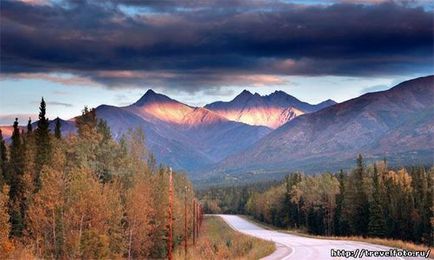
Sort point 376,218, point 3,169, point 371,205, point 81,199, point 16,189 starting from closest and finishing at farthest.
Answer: point 81,199
point 16,189
point 3,169
point 376,218
point 371,205

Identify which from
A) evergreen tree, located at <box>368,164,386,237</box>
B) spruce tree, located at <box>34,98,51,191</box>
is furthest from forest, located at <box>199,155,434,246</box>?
spruce tree, located at <box>34,98,51,191</box>

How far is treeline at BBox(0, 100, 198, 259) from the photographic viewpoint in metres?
77.8

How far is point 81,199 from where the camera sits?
7700cm

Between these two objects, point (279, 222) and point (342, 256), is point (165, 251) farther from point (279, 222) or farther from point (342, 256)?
point (279, 222)

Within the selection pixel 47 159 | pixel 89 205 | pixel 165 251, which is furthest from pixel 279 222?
pixel 89 205

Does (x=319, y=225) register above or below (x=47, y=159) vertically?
below

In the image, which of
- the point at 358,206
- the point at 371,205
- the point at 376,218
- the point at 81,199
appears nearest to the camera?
the point at 81,199

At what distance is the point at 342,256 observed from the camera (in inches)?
2082

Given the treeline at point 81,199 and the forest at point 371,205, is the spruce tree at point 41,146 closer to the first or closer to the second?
the treeline at point 81,199

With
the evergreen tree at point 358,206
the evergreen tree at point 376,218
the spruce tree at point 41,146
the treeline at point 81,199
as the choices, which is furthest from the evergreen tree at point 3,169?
the evergreen tree at point 358,206

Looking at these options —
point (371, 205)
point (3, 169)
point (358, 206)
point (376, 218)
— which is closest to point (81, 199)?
point (3, 169)

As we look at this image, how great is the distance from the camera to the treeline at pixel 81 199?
3063 inches

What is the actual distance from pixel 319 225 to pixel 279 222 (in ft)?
A: 99.1

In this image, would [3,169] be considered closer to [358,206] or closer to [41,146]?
[41,146]
